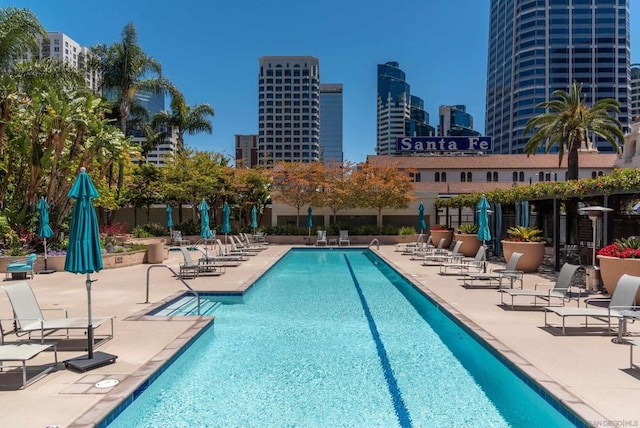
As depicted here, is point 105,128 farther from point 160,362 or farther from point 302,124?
point 302,124

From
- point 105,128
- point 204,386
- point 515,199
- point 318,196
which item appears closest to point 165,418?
point 204,386

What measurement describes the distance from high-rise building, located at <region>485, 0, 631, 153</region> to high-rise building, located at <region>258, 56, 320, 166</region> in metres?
56.3

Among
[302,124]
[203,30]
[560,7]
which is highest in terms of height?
[560,7]

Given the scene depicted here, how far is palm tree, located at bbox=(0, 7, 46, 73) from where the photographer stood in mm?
17781

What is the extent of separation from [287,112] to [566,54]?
76.1 meters

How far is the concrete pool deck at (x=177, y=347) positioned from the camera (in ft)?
15.3

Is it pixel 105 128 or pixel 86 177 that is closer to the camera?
pixel 86 177

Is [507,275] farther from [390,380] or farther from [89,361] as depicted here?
[89,361]

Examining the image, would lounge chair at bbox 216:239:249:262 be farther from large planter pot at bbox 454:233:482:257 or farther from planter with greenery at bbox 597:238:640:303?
planter with greenery at bbox 597:238:640:303

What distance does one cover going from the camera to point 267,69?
137625mm

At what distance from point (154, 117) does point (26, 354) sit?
34360 mm

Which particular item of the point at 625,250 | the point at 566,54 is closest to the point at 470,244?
the point at 625,250

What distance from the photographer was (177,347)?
6809 millimetres

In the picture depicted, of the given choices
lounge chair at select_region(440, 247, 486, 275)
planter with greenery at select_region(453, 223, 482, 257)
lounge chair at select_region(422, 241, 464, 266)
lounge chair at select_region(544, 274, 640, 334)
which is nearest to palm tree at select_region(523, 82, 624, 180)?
planter with greenery at select_region(453, 223, 482, 257)
